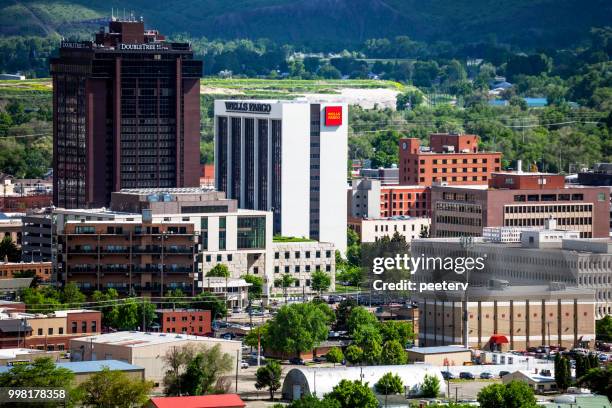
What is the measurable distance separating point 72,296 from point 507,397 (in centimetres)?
4051

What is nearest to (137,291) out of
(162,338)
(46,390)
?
(162,338)

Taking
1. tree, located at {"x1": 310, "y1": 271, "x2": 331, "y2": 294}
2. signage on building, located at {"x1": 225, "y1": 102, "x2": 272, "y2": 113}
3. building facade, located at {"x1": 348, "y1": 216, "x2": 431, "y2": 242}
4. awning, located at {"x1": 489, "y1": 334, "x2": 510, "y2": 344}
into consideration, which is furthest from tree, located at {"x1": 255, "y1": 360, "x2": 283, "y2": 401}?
building facade, located at {"x1": 348, "y1": 216, "x2": 431, "y2": 242}

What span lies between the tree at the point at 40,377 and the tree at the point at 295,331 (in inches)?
939

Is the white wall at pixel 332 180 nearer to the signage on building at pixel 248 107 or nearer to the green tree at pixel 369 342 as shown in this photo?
the signage on building at pixel 248 107

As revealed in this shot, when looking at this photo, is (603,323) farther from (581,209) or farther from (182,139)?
(182,139)

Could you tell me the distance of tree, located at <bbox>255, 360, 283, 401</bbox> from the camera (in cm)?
11581

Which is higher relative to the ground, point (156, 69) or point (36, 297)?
point (156, 69)

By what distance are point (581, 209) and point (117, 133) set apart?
3687 centimetres

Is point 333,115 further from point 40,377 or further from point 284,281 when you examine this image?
point 40,377

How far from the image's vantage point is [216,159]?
641 feet

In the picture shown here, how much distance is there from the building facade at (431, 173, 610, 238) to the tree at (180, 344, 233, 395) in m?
53.1

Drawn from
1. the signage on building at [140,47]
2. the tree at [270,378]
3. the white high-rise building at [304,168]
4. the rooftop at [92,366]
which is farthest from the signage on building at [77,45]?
the tree at [270,378]

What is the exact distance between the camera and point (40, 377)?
104 metres

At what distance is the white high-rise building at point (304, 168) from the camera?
187 m
